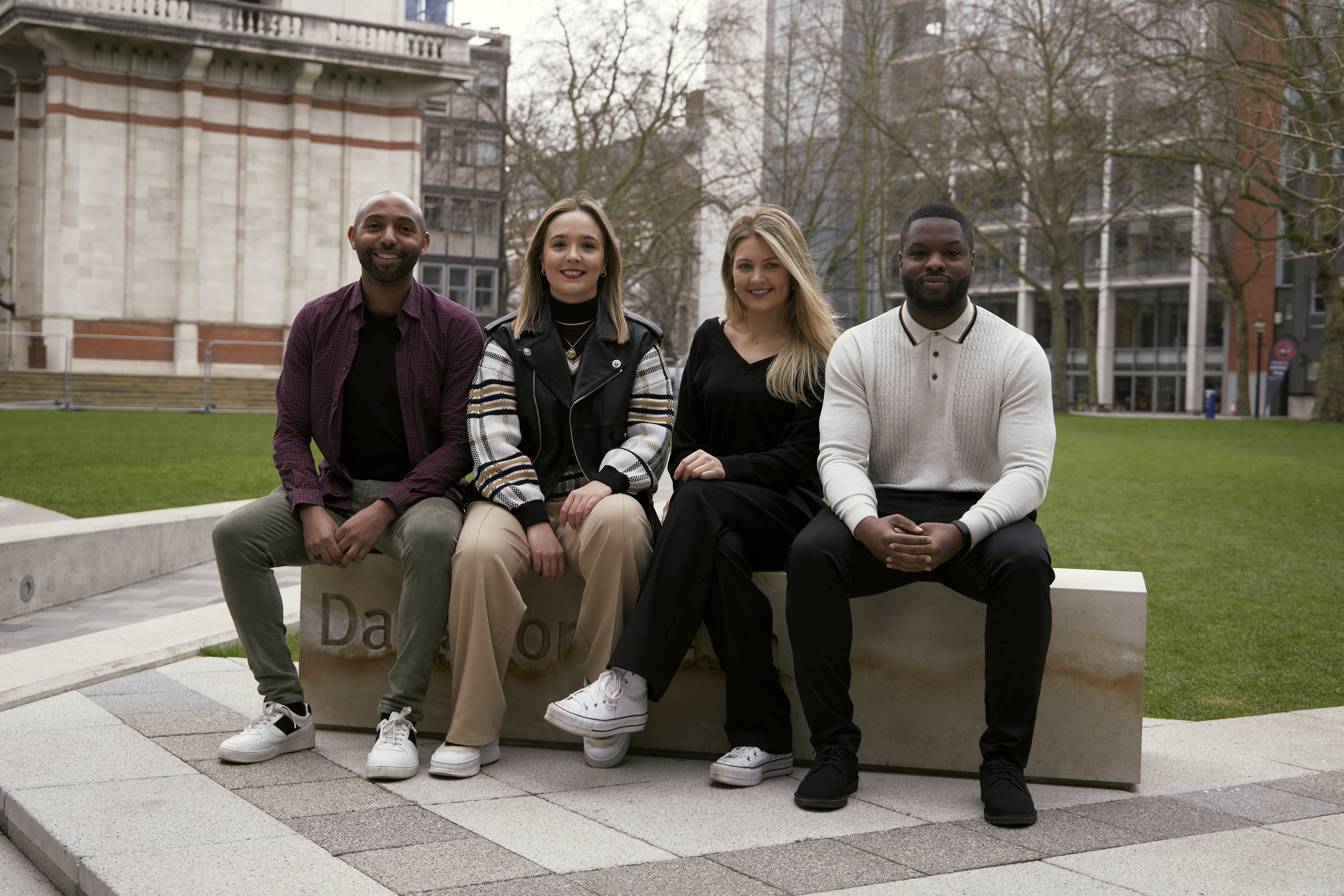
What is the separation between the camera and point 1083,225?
41.1 m

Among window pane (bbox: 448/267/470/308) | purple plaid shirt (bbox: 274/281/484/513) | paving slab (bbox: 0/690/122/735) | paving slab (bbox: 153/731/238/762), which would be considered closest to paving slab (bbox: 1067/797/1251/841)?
purple plaid shirt (bbox: 274/281/484/513)

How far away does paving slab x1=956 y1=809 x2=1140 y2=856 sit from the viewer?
3271 mm

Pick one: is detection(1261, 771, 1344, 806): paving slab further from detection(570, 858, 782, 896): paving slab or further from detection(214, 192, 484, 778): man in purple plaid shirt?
detection(214, 192, 484, 778): man in purple plaid shirt

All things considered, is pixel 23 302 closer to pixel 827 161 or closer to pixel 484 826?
pixel 827 161

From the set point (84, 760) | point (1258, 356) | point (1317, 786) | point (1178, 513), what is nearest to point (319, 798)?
point (84, 760)

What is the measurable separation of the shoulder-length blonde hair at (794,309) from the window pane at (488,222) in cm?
5174

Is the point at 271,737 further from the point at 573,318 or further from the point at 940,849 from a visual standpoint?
the point at 940,849

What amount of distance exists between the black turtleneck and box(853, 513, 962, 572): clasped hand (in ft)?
4.51

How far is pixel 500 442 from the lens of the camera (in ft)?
14.1

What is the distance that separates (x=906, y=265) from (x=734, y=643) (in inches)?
55.6

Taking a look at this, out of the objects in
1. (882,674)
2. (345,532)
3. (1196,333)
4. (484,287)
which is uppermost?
(484,287)

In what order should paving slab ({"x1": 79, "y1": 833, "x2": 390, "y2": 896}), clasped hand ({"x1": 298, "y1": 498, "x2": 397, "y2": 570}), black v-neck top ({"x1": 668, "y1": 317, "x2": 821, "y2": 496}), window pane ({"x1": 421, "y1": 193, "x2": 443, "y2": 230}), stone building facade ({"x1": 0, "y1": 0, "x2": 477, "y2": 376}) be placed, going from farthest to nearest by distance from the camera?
window pane ({"x1": 421, "y1": 193, "x2": 443, "y2": 230}), stone building facade ({"x1": 0, "y1": 0, "x2": 477, "y2": 376}), black v-neck top ({"x1": 668, "y1": 317, "x2": 821, "y2": 496}), clasped hand ({"x1": 298, "y1": 498, "x2": 397, "y2": 570}), paving slab ({"x1": 79, "y1": 833, "x2": 390, "y2": 896})

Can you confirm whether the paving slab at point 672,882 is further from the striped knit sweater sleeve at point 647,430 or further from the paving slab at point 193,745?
the paving slab at point 193,745

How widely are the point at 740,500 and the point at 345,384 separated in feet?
5.06
